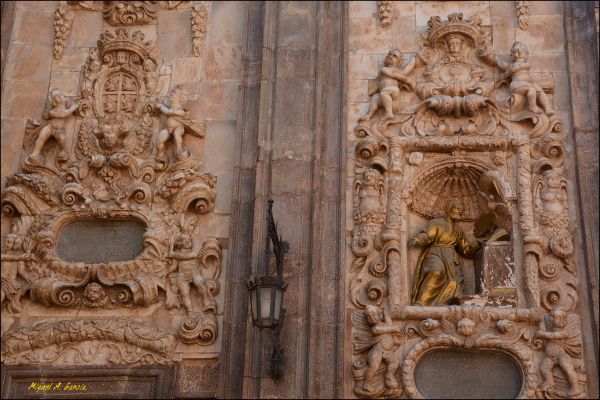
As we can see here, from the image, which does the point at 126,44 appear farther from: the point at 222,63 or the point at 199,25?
the point at 222,63

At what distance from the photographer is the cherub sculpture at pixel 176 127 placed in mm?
12289

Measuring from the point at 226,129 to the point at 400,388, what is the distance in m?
4.18

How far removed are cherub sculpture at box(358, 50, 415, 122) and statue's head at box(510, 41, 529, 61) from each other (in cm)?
132

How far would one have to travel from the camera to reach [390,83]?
12.3 metres

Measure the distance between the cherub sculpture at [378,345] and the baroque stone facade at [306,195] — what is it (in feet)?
0.10

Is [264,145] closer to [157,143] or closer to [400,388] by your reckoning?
[157,143]

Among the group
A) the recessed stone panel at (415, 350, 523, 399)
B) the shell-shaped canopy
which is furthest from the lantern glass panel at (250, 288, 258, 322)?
the shell-shaped canopy

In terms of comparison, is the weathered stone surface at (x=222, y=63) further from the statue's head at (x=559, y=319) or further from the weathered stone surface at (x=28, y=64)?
the statue's head at (x=559, y=319)

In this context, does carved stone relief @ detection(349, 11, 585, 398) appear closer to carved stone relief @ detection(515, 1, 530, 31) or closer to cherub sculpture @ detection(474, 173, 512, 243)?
cherub sculpture @ detection(474, 173, 512, 243)

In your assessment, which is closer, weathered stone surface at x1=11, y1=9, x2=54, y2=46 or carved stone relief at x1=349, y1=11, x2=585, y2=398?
carved stone relief at x1=349, y1=11, x2=585, y2=398

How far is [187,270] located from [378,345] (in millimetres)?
Answer: 2569

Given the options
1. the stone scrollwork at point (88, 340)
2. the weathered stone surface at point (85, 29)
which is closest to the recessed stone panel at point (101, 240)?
the stone scrollwork at point (88, 340)

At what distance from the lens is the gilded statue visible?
11.4 meters

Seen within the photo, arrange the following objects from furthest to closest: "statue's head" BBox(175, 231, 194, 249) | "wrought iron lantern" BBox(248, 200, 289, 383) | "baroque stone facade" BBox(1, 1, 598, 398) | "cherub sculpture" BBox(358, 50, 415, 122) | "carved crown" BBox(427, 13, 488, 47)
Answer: "carved crown" BBox(427, 13, 488, 47) < "cherub sculpture" BBox(358, 50, 415, 122) < "statue's head" BBox(175, 231, 194, 249) < "baroque stone facade" BBox(1, 1, 598, 398) < "wrought iron lantern" BBox(248, 200, 289, 383)
